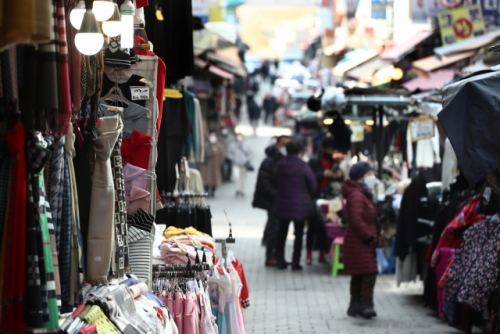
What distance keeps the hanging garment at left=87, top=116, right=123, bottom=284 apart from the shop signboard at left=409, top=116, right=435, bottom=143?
6.90m

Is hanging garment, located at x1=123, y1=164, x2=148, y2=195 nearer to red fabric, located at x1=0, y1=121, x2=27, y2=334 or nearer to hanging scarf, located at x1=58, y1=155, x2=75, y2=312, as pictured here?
hanging scarf, located at x1=58, y1=155, x2=75, y2=312

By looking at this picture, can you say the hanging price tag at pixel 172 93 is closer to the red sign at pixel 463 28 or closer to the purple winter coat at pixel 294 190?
the purple winter coat at pixel 294 190

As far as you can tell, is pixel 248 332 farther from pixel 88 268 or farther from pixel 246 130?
pixel 246 130

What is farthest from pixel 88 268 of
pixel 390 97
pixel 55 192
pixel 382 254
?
pixel 382 254

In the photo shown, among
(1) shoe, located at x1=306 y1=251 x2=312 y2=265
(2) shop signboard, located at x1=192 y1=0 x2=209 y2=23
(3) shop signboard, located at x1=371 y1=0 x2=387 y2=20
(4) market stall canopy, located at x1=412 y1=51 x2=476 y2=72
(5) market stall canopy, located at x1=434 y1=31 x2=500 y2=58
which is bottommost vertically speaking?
(1) shoe, located at x1=306 y1=251 x2=312 y2=265

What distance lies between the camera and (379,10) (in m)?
22.1

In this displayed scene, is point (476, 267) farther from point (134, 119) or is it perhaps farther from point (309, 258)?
point (309, 258)

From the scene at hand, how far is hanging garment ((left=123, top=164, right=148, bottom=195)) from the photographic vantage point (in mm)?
5285

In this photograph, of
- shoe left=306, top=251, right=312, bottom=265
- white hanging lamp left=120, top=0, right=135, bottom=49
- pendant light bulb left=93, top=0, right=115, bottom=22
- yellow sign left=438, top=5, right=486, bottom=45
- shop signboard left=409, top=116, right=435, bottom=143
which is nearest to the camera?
pendant light bulb left=93, top=0, right=115, bottom=22

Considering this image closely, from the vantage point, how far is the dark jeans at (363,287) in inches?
357

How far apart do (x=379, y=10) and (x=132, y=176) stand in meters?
18.1

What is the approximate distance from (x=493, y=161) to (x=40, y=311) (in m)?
3.21

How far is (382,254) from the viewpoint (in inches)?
491

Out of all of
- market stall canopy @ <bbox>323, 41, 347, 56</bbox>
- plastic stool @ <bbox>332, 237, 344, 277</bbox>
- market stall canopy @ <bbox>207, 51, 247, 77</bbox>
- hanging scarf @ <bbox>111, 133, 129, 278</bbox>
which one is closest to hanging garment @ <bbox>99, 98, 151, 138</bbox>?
hanging scarf @ <bbox>111, 133, 129, 278</bbox>
